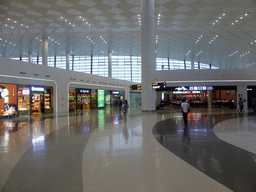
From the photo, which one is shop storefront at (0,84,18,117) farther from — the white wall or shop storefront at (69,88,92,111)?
shop storefront at (69,88,92,111)

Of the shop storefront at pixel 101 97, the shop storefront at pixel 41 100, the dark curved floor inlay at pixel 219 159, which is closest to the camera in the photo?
the dark curved floor inlay at pixel 219 159

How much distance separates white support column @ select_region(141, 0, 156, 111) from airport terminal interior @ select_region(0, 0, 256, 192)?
9cm

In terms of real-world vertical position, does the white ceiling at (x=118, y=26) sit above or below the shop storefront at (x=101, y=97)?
above

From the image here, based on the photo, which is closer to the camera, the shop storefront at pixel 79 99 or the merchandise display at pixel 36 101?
the merchandise display at pixel 36 101

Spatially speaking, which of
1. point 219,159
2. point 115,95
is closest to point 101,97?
point 115,95

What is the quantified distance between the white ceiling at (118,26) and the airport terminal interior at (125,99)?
147 millimetres

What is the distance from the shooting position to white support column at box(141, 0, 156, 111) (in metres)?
18.1

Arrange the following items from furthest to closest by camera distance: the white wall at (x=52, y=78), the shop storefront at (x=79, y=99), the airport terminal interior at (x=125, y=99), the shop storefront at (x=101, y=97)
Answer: the shop storefront at (x=101, y=97) < the shop storefront at (x=79, y=99) < the white wall at (x=52, y=78) < the airport terminal interior at (x=125, y=99)

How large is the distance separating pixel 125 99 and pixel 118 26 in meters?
9.76

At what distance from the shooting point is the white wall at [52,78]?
1653cm

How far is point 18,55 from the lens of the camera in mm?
40500

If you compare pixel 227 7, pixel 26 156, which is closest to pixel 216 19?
pixel 227 7

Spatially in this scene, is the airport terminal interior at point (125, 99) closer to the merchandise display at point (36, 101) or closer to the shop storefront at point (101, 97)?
the merchandise display at point (36, 101)

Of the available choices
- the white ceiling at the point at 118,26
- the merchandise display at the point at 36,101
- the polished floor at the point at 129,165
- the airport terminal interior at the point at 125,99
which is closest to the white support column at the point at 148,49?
the airport terminal interior at the point at 125,99
